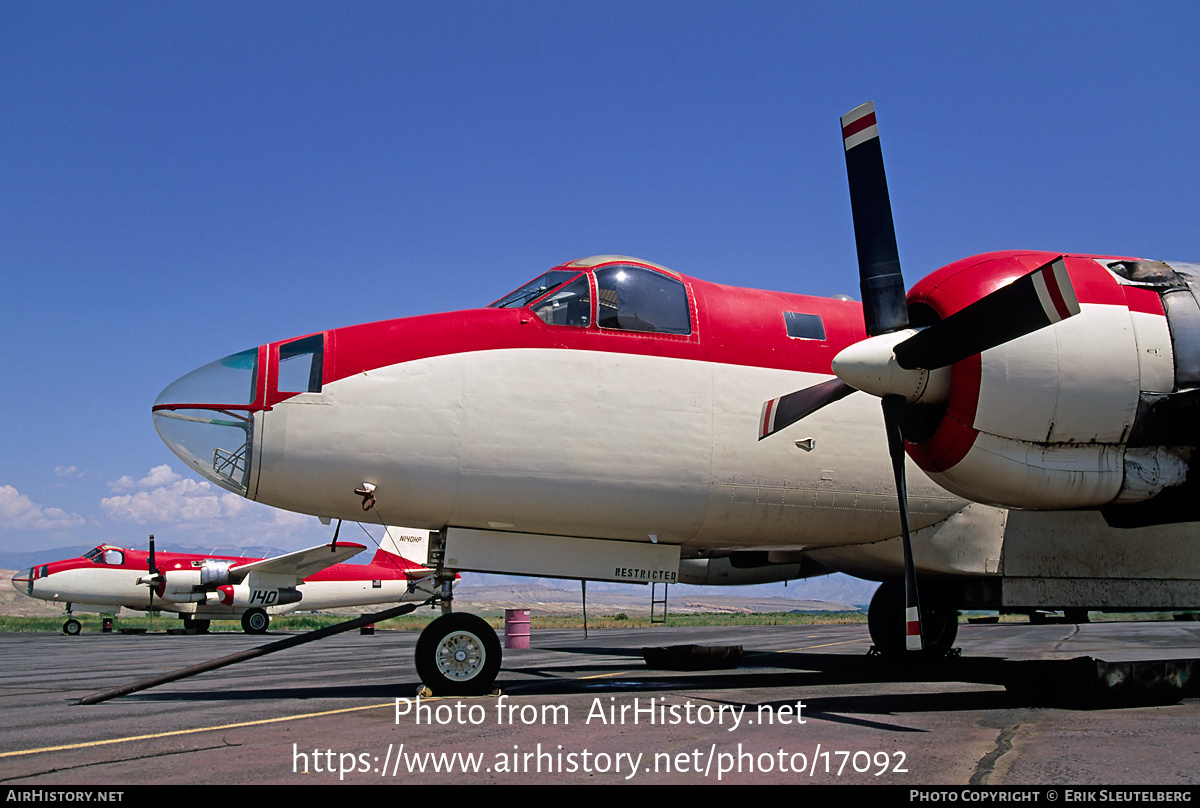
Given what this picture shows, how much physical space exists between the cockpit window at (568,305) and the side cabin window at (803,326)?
2.65 meters

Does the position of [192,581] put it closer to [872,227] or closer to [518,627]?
[518,627]

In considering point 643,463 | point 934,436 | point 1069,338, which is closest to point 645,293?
point 643,463

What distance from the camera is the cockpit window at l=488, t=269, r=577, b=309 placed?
10195mm

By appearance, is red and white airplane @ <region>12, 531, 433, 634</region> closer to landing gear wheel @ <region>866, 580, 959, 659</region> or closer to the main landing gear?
landing gear wheel @ <region>866, 580, 959, 659</region>

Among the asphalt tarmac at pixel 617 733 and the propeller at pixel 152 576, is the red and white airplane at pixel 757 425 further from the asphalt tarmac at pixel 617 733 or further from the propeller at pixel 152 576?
the propeller at pixel 152 576

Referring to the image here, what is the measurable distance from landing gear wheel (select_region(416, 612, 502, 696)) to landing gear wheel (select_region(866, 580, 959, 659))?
641 centimetres

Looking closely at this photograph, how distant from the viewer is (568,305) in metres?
10.0

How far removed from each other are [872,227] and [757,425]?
8.46 ft

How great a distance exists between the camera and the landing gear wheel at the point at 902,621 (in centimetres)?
1212

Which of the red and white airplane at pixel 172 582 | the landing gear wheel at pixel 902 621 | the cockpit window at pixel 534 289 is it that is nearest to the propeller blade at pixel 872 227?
the cockpit window at pixel 534 289

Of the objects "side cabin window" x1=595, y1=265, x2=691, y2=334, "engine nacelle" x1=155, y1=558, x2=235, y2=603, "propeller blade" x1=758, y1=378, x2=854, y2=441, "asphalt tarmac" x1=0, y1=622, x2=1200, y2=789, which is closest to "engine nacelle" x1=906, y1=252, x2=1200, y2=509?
"propeller blade" x1=758, y1=378, x2=854, y2=441

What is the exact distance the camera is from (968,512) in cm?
1085

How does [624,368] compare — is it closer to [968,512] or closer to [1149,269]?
[968,512]

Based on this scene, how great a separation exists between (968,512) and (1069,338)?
302 centimetres
